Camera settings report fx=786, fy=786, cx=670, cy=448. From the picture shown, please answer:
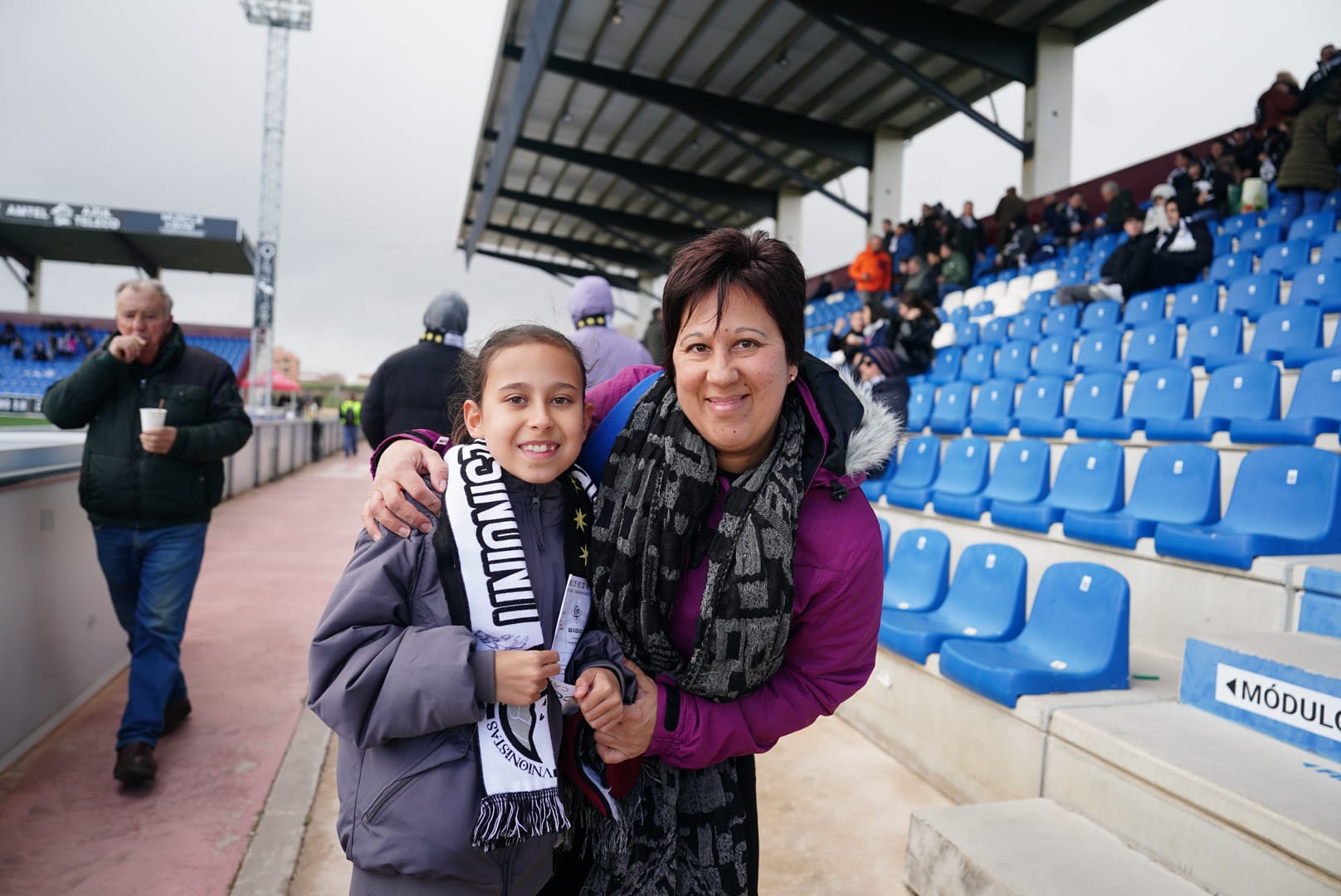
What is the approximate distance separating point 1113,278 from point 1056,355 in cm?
155

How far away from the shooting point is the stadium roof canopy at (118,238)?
24.9 m

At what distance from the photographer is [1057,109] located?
476 inches

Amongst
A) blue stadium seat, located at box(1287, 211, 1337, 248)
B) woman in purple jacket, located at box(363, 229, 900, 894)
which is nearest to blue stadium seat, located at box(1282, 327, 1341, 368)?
blue stadium seat, located at box(1287, 211, 1337, 248)

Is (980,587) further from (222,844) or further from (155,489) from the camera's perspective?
(155,489)

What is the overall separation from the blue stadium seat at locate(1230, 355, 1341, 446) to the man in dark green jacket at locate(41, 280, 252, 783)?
463 cm

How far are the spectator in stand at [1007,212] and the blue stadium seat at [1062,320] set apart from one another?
12.2ft

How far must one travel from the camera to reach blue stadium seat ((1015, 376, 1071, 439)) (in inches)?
208

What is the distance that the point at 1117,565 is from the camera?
355cm

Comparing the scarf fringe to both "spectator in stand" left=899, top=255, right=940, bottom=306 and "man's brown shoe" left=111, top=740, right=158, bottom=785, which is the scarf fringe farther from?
"spectator in stand" left=899, top=255, right=940, bottom=306

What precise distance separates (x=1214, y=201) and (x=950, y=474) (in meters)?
5.82

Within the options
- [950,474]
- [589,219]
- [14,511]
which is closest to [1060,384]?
[950,474]

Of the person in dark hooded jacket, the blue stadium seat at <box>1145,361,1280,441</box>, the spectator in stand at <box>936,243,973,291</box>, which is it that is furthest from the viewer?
the spectator in stand at <box>936,243,973,291</box>

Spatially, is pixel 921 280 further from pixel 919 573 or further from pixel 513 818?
pixel 513 818

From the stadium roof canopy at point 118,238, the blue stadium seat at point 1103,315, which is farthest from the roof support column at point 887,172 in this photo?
the stadium roof canopy at point 118,238
